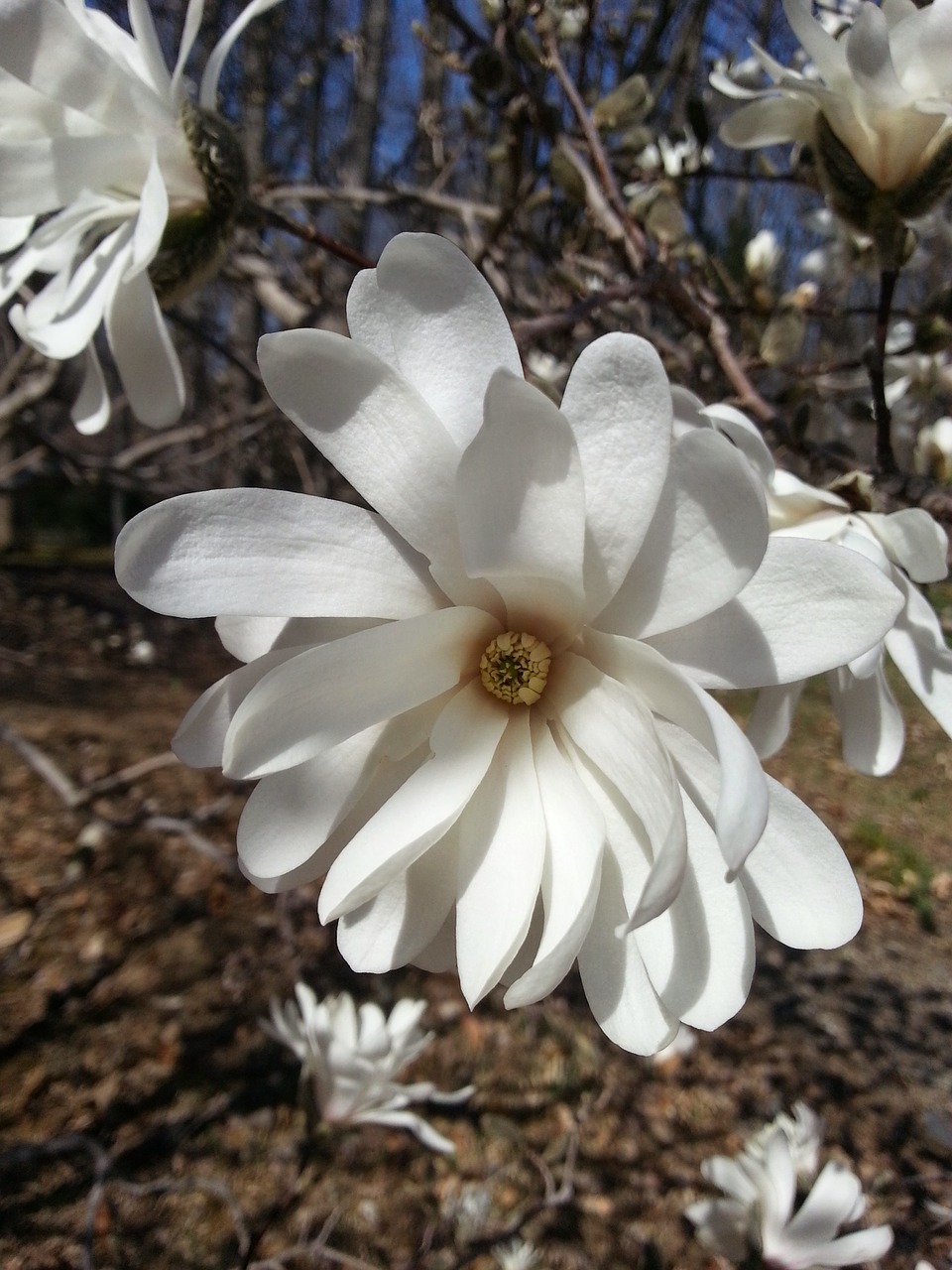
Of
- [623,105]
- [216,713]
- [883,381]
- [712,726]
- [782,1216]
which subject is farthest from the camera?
[782,1216]

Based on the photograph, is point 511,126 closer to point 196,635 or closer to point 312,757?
point 312,757

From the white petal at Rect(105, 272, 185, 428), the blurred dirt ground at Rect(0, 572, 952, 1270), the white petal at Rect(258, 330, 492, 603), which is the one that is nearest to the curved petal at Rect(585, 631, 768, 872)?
the white petal at Rect(258, 330, 492, 603)

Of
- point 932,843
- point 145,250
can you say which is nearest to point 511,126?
point 145,250

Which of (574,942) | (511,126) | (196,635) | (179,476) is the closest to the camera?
(574,942)

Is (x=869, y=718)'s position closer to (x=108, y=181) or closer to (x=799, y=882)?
(x=799, y=882)

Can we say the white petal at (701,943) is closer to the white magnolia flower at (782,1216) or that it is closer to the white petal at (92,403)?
the white petal at (92,403)

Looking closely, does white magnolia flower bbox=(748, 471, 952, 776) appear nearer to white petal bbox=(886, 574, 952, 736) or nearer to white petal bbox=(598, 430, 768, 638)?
white petal bbox=(886, 574, 952, 736)

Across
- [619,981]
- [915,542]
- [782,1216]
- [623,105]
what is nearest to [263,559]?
[619,981]
